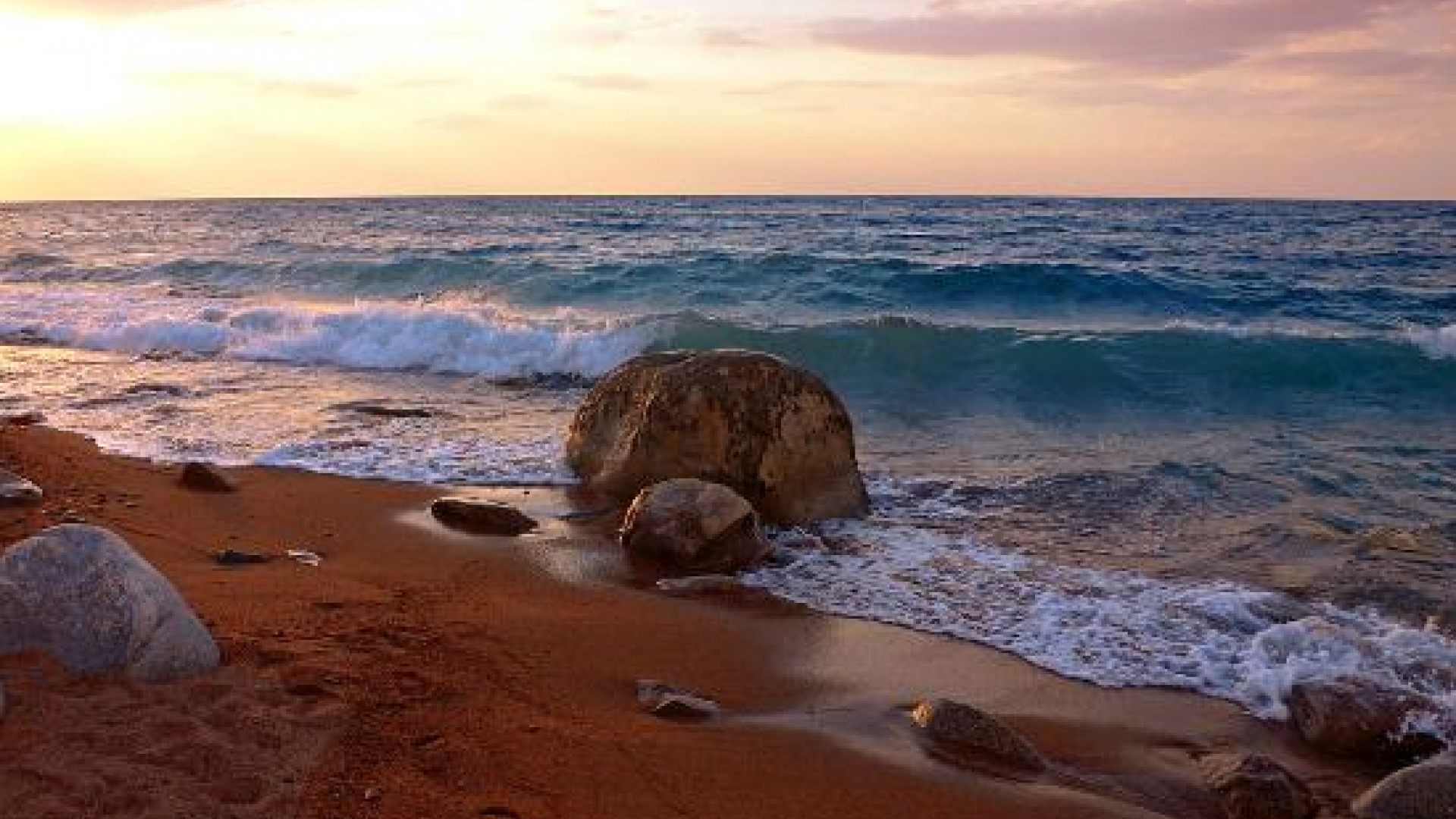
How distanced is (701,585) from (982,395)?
321 inches

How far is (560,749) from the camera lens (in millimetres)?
4500

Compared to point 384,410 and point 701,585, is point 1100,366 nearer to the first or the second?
point 384,410

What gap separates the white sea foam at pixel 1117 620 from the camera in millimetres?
5918

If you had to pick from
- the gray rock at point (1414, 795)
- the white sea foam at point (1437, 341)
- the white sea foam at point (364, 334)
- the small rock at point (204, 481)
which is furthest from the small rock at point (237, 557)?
the white sea foam at point (1437, 341)

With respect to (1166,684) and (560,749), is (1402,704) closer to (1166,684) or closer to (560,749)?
(1166,684)

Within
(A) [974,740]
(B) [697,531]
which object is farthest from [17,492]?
(A) [974,740]

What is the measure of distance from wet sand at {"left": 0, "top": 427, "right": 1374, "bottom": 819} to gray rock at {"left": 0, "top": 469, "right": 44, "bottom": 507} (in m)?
0.23

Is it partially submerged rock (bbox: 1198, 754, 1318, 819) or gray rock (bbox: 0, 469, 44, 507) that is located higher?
gray rock (bbox: 0, 469, 44, 507)

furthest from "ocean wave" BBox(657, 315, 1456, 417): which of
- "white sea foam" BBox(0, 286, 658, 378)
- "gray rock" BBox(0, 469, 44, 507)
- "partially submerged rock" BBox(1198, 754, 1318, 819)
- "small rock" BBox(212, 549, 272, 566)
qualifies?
"partially submerged rock" BBox(1198, 754, 1318, 819)

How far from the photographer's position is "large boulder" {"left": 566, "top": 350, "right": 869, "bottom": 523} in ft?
28.4

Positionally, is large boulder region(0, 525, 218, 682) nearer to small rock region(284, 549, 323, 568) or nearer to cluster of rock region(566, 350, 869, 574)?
small rock region(284, 549, 323, 568)

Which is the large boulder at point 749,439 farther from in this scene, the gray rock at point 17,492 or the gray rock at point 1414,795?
the gray rock at point 1414,795

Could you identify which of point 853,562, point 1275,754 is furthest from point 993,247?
point 1275,754

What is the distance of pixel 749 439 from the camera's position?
343 inches
